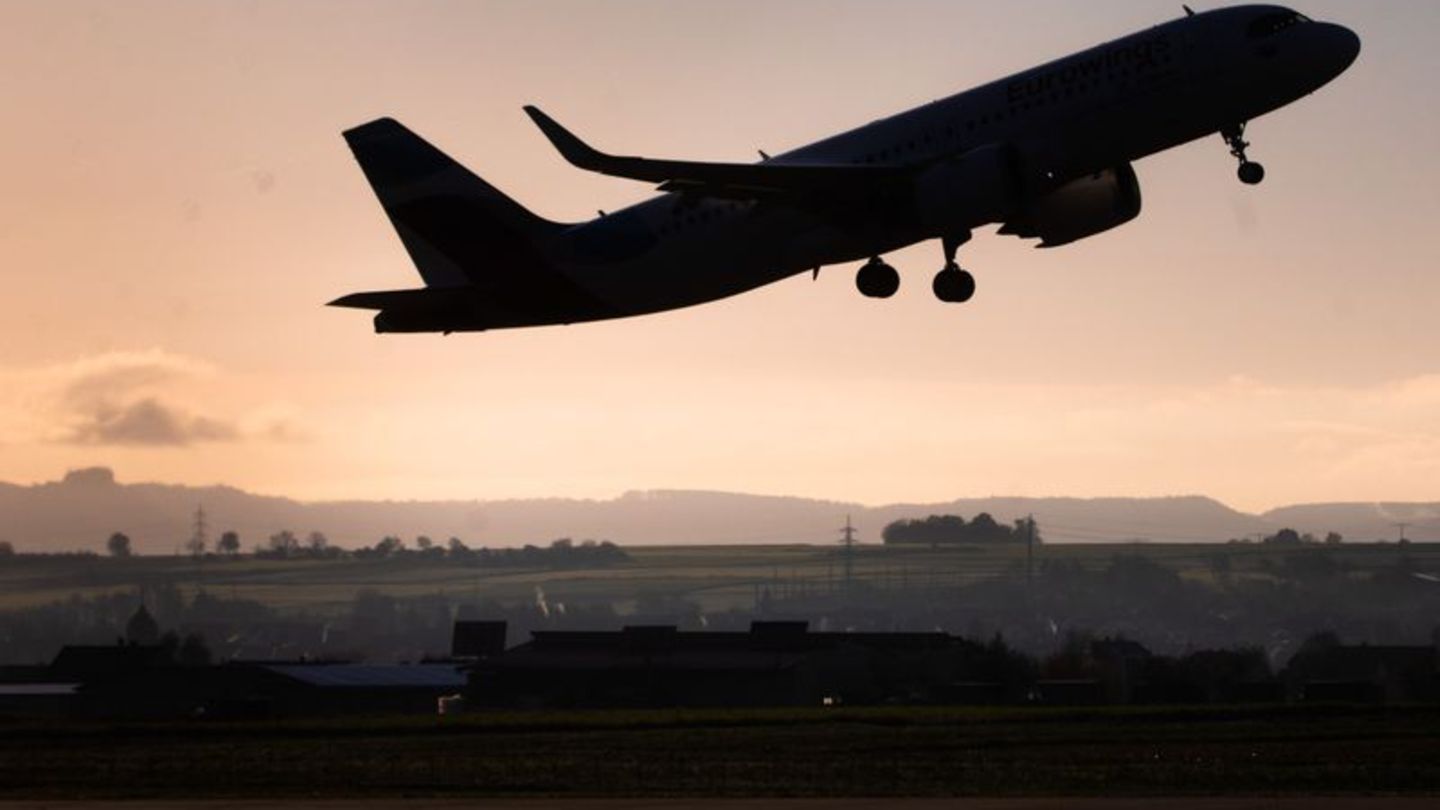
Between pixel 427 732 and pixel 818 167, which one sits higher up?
pixel 818 167

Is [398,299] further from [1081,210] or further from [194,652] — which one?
[194,652]

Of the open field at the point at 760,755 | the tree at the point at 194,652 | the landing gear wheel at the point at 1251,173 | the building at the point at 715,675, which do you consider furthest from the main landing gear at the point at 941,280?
the tree at the point at 194,652

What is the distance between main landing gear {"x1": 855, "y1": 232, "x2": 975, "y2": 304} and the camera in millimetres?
62900

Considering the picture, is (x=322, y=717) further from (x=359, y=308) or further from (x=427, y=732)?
(x=359, y=308)

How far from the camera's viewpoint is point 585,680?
124 metres

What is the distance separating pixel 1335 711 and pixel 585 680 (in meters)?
46.3

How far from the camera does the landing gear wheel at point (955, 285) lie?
6381cm

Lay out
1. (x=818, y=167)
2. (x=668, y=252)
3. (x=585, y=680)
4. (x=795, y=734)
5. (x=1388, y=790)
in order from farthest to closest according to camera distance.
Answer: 1. (x=585, y=680)
2. (x=795, y=734)
3. (x=668, y=252)
4. (x=818, y=167)
5. (x=1388, y=790)

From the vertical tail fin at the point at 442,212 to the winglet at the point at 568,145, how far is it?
8913 mm

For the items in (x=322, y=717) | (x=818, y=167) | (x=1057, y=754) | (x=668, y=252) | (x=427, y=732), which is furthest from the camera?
(x=322, y=717)

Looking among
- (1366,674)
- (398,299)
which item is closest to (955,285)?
(398,299)

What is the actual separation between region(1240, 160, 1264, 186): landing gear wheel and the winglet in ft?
52.5

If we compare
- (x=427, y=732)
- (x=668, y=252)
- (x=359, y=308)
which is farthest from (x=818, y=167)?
(x=427, y=732)

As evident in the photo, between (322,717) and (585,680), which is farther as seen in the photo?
(585,680)
